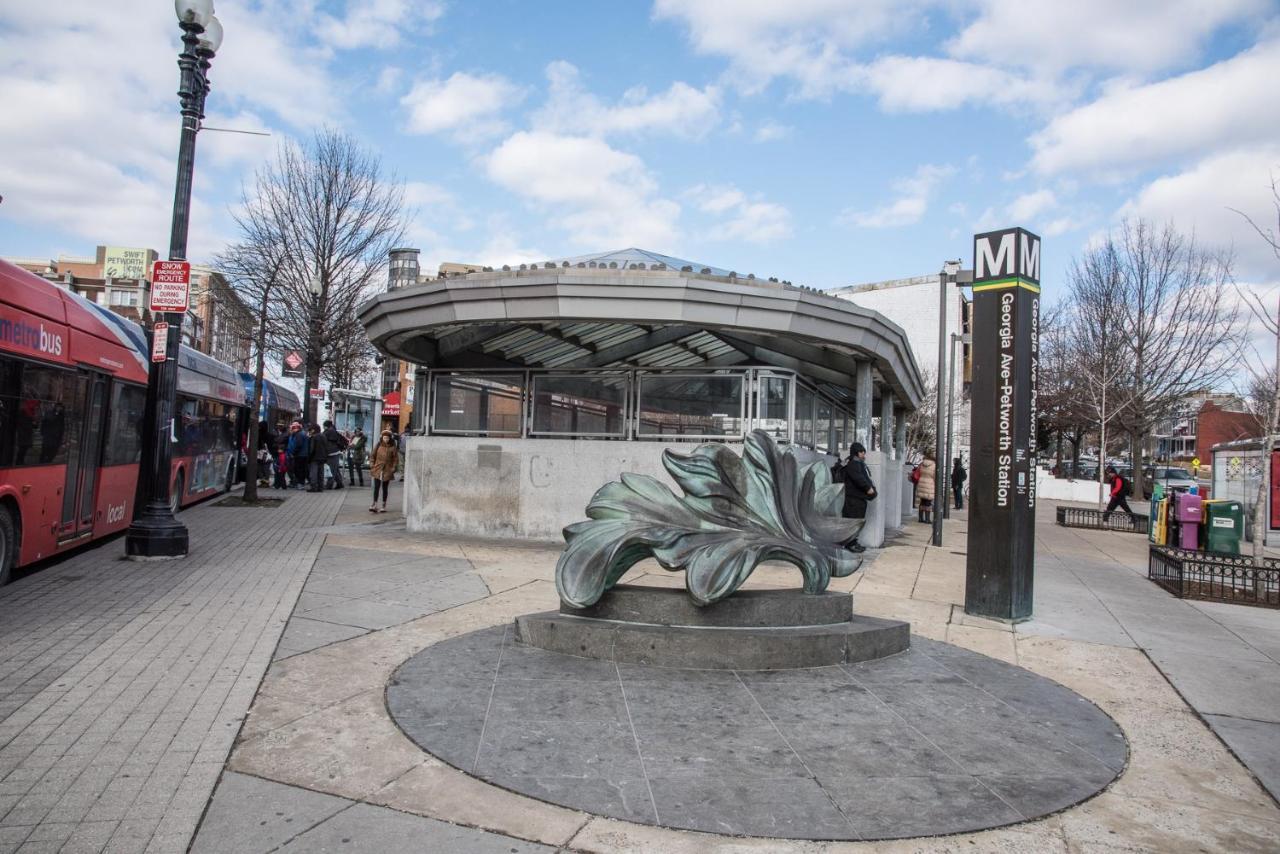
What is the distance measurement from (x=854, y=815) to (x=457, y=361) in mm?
11304

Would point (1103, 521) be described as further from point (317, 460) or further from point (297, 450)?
point (297, 450)

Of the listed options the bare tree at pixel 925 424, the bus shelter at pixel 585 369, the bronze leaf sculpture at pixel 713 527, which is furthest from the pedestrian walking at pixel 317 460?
the bare tree at pixel 925 424

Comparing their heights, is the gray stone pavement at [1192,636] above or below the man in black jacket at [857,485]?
below

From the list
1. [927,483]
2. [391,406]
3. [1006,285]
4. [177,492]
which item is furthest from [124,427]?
[391,406]

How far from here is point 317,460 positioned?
2261 centimetres

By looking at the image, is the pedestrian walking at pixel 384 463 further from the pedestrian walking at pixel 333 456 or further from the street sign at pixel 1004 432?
the street sign at pixel 1004 432

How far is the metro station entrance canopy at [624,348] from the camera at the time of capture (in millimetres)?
10500

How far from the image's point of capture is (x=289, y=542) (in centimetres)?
1153

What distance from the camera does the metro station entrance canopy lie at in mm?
10500

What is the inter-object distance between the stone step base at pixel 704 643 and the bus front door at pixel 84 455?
6.70m

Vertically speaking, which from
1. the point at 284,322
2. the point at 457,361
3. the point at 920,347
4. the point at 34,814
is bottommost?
the point at 34,814

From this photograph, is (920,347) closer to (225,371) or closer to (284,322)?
(284,322)

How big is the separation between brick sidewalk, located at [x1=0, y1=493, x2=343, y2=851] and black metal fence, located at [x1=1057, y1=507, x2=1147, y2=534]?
19539 millimetres

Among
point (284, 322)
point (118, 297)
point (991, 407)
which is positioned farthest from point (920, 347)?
point (118, 297)
